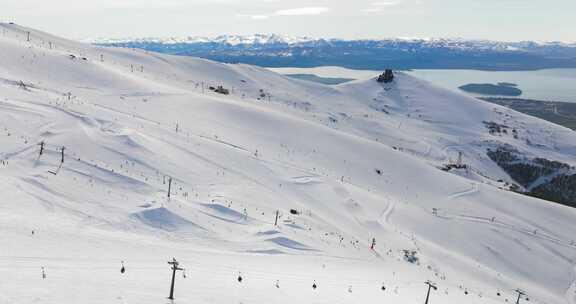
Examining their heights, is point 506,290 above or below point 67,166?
below

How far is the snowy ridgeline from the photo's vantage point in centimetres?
1620

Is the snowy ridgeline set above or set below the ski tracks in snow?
above

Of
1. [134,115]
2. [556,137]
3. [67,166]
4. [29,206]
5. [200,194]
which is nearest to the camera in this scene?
[29,206]

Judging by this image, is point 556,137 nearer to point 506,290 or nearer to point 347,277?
point 506,290

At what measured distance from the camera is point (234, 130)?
160 ft

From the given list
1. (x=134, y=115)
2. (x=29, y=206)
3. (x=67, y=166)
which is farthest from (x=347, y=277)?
(x=134, y=115)

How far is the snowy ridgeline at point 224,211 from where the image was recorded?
1620 cm

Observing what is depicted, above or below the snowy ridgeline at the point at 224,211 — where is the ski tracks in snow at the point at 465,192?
below

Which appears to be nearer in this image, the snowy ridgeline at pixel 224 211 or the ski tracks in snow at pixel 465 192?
the snowy ridgeline at pixel 224 211

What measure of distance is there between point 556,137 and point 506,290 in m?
103

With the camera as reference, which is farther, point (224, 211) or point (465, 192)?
point (465, 192)

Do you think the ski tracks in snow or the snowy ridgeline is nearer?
the snowy ridgeline

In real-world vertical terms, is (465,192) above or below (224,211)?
below

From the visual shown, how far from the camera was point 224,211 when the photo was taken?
84.4ft
